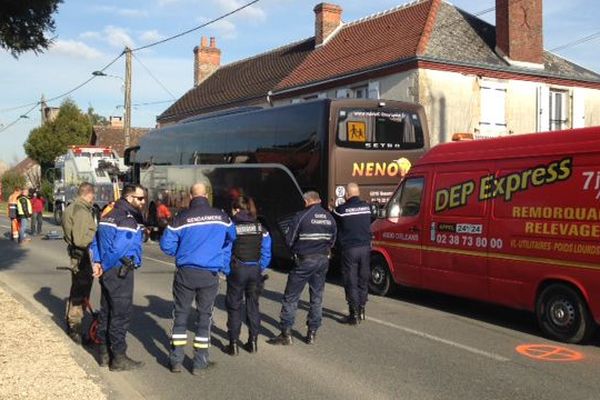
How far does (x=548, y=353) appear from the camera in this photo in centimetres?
709

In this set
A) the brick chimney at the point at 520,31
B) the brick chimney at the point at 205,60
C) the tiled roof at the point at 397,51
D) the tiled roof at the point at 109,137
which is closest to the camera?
the tiled roof at the point at 397,51

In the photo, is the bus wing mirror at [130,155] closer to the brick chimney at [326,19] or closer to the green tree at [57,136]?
the brick chimney at [326,19]

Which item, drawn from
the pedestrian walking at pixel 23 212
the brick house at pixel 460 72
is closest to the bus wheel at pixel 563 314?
the brick house at pixel 460 72

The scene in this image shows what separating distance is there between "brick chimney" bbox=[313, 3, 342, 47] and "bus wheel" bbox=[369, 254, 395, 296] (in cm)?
2111

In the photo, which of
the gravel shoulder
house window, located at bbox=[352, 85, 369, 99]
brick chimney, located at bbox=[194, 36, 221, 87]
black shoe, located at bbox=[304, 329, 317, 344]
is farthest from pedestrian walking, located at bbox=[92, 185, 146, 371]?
brick chimney, located at bbox=[194, 36, 221, 87]

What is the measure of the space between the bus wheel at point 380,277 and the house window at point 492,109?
14605mm

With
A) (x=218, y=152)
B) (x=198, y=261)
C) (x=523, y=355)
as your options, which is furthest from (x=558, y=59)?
(x=198, y=261)

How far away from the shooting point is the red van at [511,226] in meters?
7.42

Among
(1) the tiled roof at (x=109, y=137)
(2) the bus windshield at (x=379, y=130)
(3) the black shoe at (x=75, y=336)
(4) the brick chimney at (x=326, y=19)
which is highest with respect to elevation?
(4) the brick chimney at (x=326, y=19)

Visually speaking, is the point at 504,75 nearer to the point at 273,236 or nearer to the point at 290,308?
the point at 273,236

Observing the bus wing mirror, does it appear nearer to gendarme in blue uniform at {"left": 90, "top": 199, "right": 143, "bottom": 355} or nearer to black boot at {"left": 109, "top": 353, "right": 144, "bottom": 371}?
gendarme in blue uniform at {"left": 90, "top": 199, "right": 143, "bottom": 355}

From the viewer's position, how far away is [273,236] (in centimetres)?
1441

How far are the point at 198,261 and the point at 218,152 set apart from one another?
11216mm

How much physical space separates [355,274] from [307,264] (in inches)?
47.2
